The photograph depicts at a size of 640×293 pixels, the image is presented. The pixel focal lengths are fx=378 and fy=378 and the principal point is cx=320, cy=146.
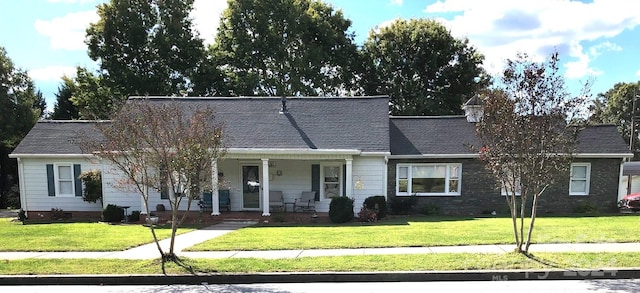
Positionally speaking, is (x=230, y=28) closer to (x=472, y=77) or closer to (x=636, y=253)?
(x=472, y=77)

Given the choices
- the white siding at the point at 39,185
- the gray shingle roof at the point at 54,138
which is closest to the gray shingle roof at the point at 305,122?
the gray shingle roof at the point at 54,138

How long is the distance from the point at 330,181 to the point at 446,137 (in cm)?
582

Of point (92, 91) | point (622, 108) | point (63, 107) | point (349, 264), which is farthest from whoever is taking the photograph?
point (622, 108)

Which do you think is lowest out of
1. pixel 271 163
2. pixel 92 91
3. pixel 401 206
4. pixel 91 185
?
pixel 401 206

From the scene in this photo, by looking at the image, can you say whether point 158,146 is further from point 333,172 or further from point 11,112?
point 11,112

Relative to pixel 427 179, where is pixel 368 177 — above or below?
above

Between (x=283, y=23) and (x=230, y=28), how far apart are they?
4.41 m

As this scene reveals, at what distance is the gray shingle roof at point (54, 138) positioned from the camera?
16.4 m

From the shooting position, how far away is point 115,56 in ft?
93.2

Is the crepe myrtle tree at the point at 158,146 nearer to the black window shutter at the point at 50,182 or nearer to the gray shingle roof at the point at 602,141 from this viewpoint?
the black window shutter at the point at 50,182

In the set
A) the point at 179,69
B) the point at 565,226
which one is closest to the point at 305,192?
the point at 565,226

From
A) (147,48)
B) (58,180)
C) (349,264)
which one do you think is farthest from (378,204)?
(147,48)

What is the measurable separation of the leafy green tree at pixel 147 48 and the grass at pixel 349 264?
22.6m

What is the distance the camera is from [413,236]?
9820mm
